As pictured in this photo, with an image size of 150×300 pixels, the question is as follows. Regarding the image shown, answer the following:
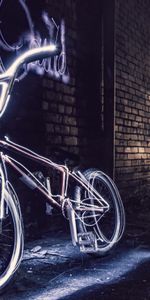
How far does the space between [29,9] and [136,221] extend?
10.0 feet

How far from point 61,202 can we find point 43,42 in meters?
2.00

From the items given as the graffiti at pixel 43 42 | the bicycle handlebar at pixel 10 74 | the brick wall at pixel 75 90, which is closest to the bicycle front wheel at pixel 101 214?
the brick wall at pixel 75 90

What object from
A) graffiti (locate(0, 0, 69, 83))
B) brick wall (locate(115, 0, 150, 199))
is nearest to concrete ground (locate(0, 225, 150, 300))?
graffiti (locate(0, 0, 69, 83))

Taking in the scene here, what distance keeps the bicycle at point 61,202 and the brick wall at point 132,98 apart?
213 centimetres

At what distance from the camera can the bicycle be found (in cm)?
285

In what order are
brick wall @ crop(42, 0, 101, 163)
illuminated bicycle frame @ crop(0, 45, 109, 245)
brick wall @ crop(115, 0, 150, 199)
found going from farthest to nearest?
brick wall @ crop(115, 0, 150, 199) < brick wall @ crop(42, 0, 101, 163) < illuminated bicycle frame @ crop(0, 45, 109, 245)

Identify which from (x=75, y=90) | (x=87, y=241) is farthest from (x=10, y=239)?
(x=75, y=90)

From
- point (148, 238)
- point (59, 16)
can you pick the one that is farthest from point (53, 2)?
point (148, 238)

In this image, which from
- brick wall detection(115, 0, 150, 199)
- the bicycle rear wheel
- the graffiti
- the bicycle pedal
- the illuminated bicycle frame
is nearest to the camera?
the bicycle rear wheel

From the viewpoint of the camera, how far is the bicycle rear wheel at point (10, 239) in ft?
9.18

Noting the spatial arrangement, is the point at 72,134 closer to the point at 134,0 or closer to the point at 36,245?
the point at 36,245

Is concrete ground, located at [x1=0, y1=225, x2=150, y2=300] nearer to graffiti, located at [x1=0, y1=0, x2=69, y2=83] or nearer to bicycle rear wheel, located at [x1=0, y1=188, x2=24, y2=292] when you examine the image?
bicycle rear wheel, located at [x1=0, y1=188, x2=24, y2=292]

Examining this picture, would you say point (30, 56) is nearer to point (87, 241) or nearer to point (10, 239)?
point (10, 239)

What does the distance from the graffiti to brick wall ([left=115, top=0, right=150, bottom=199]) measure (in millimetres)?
1545
